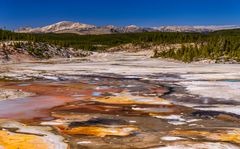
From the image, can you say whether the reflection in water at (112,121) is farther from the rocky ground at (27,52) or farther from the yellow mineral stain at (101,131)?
the rocky ground at (27,52)

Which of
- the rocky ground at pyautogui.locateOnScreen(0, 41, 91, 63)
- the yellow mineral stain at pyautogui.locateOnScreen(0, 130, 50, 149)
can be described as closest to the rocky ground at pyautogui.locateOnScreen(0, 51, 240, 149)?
the yellow mineral stain at pyautogui.locateOnScreen(0, 130, 50, 149)

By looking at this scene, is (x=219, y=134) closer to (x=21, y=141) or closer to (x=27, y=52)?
(x=21, y=141)

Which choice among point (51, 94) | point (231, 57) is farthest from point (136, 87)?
point (231, 57)

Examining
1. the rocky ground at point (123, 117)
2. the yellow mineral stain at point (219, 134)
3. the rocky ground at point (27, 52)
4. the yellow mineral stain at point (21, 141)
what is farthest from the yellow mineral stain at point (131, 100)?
the rocky ground at point (27, 52)

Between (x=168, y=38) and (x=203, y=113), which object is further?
(x=168, y=38)

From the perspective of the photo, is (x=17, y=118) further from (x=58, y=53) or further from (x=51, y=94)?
(x=58, y=53)

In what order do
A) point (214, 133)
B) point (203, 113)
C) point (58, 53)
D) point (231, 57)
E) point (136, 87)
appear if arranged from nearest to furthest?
point (214, 133) → point (203, 113) → point (136, 87) → point (231, 57) → point (58, 53)

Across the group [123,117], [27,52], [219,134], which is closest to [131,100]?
[123,117]
